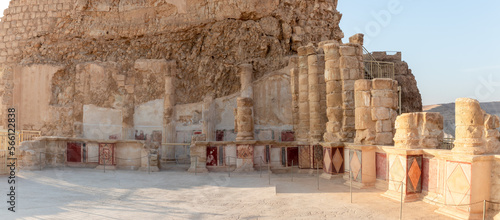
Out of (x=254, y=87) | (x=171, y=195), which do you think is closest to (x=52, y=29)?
(x=254, y=87)

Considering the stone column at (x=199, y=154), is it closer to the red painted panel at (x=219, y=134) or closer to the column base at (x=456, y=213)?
the red painted panel at (x=219, y=134)

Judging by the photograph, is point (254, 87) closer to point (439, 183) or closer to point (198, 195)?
point (198, 195)

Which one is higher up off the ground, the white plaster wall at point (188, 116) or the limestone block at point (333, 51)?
the limestone block at point (333, 51)

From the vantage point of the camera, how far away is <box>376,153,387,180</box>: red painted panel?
9.41m

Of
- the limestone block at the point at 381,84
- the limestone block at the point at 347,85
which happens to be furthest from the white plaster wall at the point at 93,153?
the limestone block at the point at 381,84

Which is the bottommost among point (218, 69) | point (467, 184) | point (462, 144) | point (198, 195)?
point (198, 195)

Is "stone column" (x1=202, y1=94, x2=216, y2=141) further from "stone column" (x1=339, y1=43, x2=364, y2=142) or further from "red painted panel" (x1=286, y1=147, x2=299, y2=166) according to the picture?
"stone column" (x1=339, y1=43, x2=364, y2=142)

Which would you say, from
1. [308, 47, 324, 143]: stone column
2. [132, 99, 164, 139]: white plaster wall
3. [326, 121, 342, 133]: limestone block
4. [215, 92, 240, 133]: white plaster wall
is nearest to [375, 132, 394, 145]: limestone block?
[326, 121, 342, 133]: limestone block

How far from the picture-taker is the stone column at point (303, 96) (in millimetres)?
13320

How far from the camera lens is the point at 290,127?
1521cm

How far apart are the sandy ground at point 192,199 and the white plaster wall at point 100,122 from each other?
549 cm

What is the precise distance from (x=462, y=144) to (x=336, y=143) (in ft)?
15.0

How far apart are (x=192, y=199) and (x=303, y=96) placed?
252 inches

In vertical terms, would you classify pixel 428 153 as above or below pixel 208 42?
below
